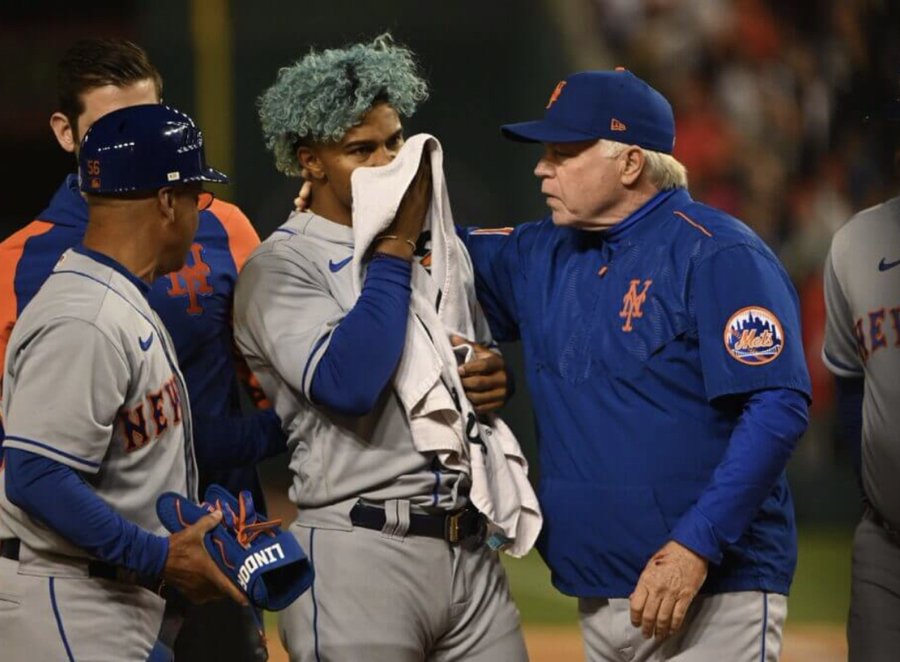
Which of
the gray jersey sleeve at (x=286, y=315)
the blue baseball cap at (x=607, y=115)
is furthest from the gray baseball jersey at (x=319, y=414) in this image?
the blue baseball cap at (x=607, y=115)

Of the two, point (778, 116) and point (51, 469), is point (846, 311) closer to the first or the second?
point (51, 469)

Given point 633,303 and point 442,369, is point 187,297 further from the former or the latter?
point 633,303

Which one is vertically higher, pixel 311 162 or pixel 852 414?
pixel 311 162

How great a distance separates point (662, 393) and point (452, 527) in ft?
1.50

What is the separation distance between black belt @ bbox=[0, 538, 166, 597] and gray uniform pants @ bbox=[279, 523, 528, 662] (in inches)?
12.6

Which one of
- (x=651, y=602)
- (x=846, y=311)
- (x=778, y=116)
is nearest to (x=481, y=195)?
(x=778, y=116)

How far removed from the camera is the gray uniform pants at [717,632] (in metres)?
2.50

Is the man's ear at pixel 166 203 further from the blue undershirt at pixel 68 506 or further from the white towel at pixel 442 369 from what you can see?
the blue undershirt at pixel 68 506

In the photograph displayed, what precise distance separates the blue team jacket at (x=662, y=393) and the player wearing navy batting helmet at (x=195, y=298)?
1.98 ft

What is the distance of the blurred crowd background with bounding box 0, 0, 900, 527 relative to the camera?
6.82m

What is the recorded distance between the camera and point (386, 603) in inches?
97.6

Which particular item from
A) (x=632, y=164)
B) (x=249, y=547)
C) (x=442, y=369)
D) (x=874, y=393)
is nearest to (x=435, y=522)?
(x=442, y=369)

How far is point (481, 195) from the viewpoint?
7.08m

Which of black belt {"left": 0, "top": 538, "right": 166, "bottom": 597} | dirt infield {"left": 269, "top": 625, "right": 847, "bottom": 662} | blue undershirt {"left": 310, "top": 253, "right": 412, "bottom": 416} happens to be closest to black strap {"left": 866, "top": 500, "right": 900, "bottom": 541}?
blue undershirt {"left": 310, "top": 253, "right": 412, "bottom": 416}
